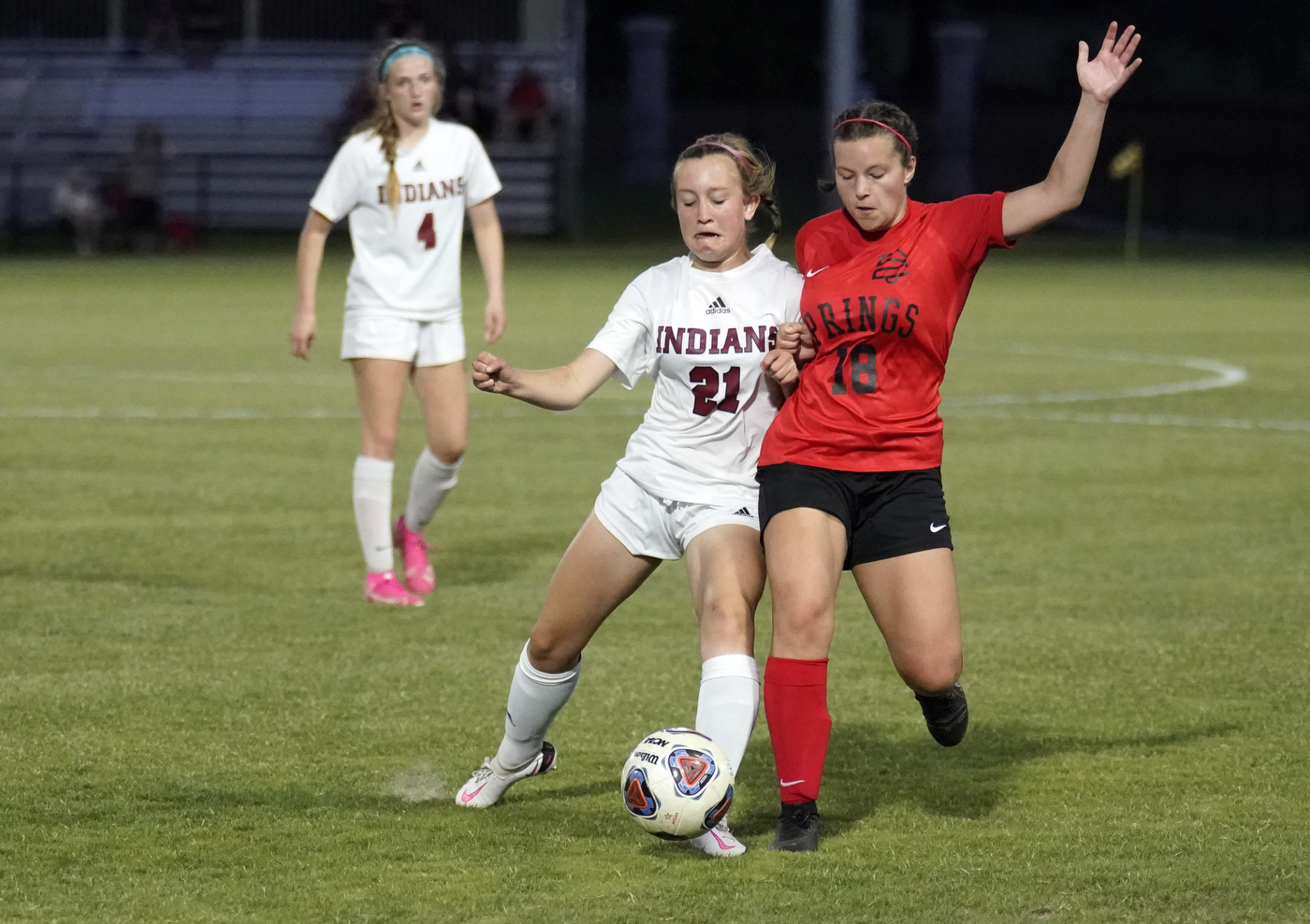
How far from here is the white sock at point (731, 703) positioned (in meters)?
5.12

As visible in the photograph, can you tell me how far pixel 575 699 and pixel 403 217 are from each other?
2580 mm

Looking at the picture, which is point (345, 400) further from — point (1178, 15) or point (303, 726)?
point (1178, 15)

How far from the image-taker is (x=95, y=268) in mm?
29219

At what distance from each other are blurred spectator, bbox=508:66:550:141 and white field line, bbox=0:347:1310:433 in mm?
21303

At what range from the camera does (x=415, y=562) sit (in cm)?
895

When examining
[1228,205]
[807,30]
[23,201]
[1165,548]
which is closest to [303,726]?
[1165,548]

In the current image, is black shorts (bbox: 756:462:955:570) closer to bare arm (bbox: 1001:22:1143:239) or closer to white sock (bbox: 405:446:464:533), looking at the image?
bare arm (bbox: 1001:22:1143:239)

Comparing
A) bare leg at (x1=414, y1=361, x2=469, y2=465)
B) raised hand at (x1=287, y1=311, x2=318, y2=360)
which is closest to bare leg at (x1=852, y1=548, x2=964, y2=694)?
bare leg at (x1=414, y1=361, x2=469, y2=465)

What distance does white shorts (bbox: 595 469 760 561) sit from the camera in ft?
17.4

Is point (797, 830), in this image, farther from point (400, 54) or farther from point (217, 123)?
point (217, 123)

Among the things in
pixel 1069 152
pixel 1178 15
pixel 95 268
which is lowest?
pixel 95 268

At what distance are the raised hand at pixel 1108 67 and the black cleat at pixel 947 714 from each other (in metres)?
1.61

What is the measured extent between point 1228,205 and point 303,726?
42.9 meters

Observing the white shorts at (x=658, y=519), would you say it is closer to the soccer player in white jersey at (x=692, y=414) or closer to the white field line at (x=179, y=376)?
the soccer player in white jersey at (x=692, y=414)
